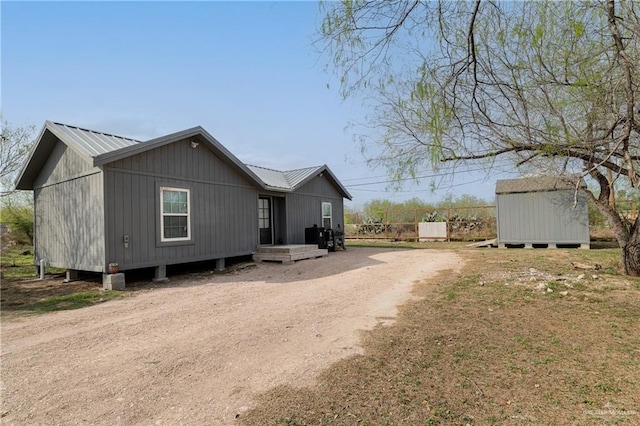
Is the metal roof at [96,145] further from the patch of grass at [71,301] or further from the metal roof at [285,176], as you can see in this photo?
the patch of grass at [71,301]

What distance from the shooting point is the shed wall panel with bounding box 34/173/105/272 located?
7414 millimetres

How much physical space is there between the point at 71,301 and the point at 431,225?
1720cm

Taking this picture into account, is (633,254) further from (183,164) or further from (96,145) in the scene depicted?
(96,145)

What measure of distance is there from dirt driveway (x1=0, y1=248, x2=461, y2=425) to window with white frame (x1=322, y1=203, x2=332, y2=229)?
8.63 metres

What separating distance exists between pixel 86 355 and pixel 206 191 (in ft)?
20.8

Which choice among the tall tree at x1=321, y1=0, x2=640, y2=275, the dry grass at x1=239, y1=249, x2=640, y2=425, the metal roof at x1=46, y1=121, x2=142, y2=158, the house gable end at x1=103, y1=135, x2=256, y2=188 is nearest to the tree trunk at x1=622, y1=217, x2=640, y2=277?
the tall tree at x1=321, y1=0, x2=640, y2=275

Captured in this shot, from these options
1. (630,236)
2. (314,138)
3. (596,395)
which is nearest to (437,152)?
(314,138)

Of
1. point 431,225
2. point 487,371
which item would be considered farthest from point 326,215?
point 487,371

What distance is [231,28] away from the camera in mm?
4273

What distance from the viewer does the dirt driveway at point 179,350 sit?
2564 millimetres

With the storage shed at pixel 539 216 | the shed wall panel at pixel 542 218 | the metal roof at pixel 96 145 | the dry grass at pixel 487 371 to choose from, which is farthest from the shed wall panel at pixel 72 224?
the shed wall panel at pixel 542 218

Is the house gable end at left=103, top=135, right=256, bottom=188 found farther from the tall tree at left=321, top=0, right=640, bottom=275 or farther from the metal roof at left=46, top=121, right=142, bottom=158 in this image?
the tall tree at left=321, top=0, right=640, bottom=275

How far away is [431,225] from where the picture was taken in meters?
19.5

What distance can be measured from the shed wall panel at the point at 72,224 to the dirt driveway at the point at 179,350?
1843mm
